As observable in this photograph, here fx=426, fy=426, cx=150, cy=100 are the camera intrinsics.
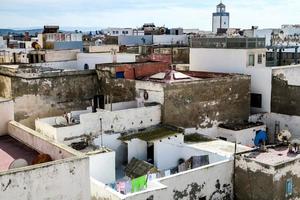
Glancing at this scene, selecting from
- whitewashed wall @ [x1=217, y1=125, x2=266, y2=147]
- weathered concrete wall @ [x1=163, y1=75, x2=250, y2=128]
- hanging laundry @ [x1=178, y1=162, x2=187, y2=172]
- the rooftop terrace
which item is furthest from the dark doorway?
the rooftop terrace

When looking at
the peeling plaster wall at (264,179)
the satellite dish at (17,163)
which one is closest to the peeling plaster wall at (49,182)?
the satellite dish at (17,163)

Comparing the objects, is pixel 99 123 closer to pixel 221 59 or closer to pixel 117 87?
pixel 117 87

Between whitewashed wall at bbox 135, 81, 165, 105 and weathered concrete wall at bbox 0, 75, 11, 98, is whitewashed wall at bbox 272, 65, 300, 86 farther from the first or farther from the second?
weathered concrete wall at bbox 0, 75, 11, 98

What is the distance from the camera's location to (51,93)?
28.5m

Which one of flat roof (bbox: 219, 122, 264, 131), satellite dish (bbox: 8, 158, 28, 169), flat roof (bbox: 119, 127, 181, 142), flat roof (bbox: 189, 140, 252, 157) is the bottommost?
flat roof (bbox: 189, 140, 252, 157)

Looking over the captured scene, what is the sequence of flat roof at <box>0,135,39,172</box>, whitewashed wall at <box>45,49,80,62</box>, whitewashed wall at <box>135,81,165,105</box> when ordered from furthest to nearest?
whitewashed wall at <box>45,49,80,62</box> < whitewashed wall at <box>135,81,165,105</box> < flat roof at <box>0,135,39,172</box>

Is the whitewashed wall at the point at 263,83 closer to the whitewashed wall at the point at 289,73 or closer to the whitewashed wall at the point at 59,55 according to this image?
the whitewashed wall at the point at 289,73

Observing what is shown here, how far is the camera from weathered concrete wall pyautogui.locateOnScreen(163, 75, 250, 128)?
2539 centimetres

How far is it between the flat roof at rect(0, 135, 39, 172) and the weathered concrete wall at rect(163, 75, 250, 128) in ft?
37.6

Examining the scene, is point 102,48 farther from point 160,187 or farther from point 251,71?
point 160,187

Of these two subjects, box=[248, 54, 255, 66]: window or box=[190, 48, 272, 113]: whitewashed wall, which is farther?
box=[248, 54, 255, 66]: window

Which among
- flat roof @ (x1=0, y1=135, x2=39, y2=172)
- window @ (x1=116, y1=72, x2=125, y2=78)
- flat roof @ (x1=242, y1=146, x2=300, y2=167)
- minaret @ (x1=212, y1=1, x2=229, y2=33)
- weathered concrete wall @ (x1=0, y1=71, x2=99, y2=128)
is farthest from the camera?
minaret @ (x1=212, y1=1, x2=229, y2=33)

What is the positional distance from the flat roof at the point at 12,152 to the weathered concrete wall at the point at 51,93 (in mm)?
12101

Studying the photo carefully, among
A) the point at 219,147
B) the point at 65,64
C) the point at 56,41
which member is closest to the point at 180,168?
the point at 219,147
